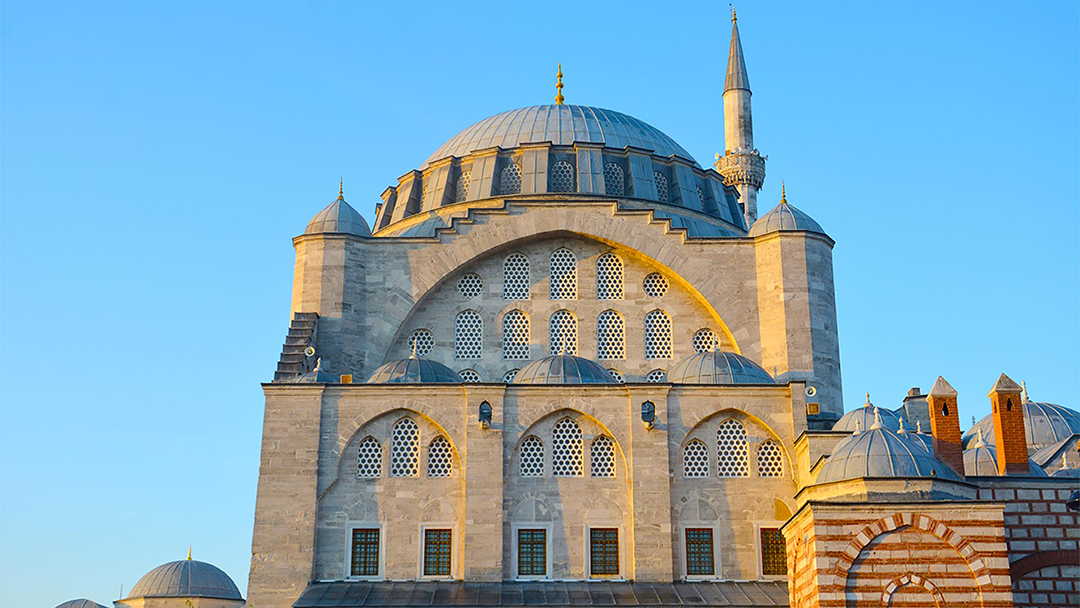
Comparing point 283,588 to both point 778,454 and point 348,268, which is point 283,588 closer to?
point 348,268

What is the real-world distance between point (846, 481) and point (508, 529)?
24.3ft

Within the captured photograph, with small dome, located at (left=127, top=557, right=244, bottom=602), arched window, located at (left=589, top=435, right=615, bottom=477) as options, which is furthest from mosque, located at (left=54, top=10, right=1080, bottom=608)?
small dome, located at (left=127, top=557, right=244, bottom=602)

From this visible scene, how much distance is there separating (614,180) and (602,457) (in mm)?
10370

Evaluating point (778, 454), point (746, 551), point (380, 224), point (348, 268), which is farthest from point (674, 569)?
point (380, 224)

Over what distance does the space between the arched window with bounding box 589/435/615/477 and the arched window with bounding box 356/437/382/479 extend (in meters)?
4.50

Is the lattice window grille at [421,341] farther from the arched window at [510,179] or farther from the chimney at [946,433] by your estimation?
the chimney at [946,433]

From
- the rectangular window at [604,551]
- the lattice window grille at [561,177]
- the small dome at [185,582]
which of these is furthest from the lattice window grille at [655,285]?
the small dome at [185,582]

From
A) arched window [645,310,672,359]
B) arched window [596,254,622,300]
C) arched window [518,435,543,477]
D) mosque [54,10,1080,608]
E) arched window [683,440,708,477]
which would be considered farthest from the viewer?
arched window [596,254,622,300]

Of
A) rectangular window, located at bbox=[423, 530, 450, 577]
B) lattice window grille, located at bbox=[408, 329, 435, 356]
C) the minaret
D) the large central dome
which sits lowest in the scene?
rectangular window, located at bbox=[423, 530, 450, 577]

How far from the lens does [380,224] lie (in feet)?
121

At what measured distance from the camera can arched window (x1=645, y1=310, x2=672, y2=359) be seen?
3122cm

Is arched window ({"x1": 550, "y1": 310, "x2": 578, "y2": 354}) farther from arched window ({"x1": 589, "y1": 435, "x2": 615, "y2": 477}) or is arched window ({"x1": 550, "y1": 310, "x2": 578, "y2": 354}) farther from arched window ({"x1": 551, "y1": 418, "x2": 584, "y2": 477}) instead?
arched window ({"x1": 589, "y1": 435, "x2": 615, "y2": 477})

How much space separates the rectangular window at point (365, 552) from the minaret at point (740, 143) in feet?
85.1

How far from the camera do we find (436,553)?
26.7 m
